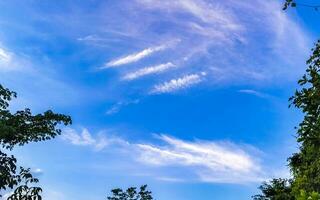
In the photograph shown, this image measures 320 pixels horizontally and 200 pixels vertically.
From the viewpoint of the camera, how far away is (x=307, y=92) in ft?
54.2

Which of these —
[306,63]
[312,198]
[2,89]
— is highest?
[2,89]

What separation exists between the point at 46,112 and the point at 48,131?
104 cm

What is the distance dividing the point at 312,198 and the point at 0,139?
64.2 ft

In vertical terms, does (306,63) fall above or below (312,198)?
above

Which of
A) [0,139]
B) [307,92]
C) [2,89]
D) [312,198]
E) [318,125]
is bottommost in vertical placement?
[312,198]

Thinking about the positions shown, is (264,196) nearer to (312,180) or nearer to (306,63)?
(312,180)

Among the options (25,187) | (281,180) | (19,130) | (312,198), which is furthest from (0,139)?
(281,180)

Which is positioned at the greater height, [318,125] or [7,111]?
[7,111]

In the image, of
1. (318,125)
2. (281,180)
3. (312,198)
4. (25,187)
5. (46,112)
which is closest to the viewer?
Answer: (312,198)

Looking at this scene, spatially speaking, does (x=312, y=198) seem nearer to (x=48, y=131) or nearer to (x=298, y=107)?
(x=298, y=107)

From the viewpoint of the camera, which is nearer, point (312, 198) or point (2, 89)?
point (312, 198)

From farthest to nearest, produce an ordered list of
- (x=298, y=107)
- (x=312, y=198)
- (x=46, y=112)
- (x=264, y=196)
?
(x=264, y=196), (x=46, y=112), (x=298, y=107), (x=312, y=198)

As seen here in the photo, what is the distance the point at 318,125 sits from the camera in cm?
1597

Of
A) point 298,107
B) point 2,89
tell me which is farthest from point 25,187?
point 298,107
